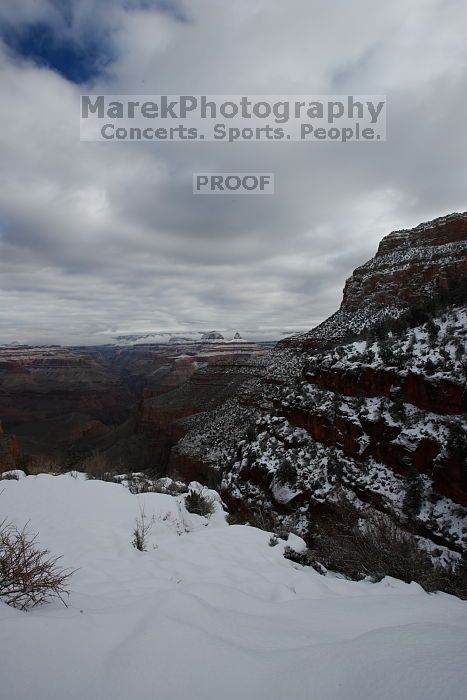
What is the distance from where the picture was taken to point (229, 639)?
2.47m

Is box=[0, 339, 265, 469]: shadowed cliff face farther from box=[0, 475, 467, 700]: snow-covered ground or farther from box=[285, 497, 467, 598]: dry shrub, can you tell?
box=[0, 475, 467, 700]: snow-covered ground

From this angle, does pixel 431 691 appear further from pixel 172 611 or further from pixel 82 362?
pixel 82 362

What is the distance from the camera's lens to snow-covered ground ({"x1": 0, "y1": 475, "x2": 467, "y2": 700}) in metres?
1.88

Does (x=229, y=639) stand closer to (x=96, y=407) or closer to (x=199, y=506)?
(x=199, y=506)

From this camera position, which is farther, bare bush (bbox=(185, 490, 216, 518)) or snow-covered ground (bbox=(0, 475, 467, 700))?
bare bush (bbox=(185, 490, 216, 518))

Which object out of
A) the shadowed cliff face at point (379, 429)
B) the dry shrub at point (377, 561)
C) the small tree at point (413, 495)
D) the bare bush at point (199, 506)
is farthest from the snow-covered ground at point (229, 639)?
the shadowed cliff face at point (379, 429)

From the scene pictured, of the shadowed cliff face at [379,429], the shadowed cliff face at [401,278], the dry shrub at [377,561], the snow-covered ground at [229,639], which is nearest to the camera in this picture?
the snow-covered ground at [229,639]

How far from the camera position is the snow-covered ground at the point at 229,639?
1.88 meters

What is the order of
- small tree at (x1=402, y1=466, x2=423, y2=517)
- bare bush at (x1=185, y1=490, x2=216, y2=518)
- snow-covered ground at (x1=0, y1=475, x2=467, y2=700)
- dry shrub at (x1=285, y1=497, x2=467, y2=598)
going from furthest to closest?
small tree at (x1=402, y1=466, x2=423, y2=517) < bare bush at (x1=185, y1=490, x2=216, y2=518) < dry shrub at (x1=285, y1=497, x2=467, y2=598) < snow-covered ground at (x1=0, y1=475, x2=467, y2=700)

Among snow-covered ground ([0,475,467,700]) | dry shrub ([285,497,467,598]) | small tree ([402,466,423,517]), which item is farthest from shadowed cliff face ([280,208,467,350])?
snow-covered ground ([0,475,467,700])

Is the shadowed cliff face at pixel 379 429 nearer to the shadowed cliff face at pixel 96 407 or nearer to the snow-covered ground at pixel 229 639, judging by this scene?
the snow-covered ground at pixel 229 639

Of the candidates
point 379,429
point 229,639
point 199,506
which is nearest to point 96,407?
point 379,429

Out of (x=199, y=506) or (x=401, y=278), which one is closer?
(x=199, y=506)

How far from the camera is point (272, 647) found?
2455mm
